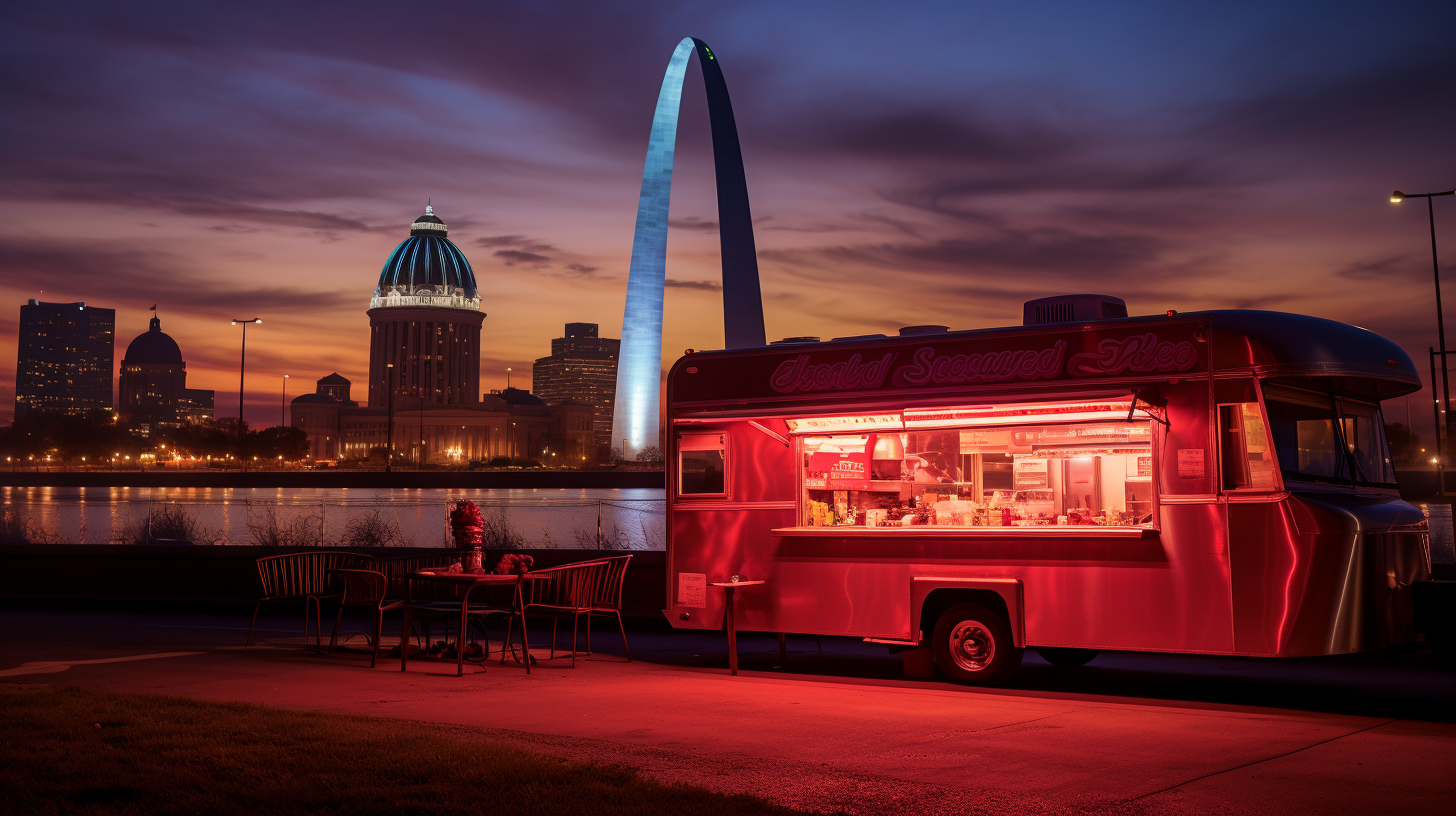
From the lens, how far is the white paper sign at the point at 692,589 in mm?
12516

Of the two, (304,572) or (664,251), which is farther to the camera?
(664,251)

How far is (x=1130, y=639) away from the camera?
401 inches

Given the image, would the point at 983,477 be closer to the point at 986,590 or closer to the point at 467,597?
the point at 986,590

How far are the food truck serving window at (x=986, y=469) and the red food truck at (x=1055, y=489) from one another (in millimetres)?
20

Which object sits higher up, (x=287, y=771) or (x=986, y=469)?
(x=986, y=469)

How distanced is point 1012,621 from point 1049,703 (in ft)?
2.76

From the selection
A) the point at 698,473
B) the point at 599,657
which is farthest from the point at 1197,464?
the point at 599,657

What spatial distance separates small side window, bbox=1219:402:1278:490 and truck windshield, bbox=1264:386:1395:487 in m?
0.09

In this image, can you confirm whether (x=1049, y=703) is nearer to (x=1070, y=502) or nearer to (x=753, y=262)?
(x=1070, y=502)

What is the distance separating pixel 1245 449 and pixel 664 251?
65515mm

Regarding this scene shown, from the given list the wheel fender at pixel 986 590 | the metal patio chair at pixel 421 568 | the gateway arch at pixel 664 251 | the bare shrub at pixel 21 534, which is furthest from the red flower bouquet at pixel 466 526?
the gateway arch at pixel 664 251

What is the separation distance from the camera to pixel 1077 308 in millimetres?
11461

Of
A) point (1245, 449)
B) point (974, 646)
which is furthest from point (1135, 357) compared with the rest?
point (974, 646)

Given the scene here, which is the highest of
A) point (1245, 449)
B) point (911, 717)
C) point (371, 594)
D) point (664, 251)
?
point (664, 251)
